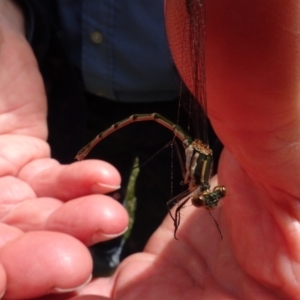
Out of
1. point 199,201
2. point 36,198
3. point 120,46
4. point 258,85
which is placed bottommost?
point 36,198

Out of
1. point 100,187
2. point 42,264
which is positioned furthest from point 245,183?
point 42,264

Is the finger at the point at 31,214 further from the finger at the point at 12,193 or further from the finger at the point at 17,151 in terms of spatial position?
the finger at the point at 17,151

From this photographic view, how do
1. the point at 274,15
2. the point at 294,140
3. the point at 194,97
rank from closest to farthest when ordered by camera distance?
the point at 274,15 < the point at 294,140 < the point at 194,97

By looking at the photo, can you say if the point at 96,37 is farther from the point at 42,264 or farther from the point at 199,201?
the point at 42,264

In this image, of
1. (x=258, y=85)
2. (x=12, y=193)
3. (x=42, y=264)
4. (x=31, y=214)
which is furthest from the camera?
(x=12, y=193)

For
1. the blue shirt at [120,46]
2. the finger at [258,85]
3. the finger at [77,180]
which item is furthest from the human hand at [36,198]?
the finger at [258,85]

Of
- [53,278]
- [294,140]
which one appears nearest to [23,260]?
[53,278]

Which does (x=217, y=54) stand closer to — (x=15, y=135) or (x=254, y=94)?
(x=254, y=94)

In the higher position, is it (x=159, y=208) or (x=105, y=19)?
(x=105, y=19)
